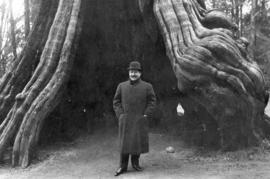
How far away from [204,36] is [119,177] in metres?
3.07

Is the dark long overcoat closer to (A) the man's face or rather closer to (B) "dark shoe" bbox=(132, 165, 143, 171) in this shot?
(A) the man's face

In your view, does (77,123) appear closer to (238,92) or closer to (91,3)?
(91,3)

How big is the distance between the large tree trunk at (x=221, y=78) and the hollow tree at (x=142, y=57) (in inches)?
0.7

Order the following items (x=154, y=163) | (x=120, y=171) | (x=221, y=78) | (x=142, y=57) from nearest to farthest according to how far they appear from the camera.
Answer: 1. (x=120, y=171)
2. (x=221, y=78)
3. (x=154, y=163)
4. (x=142, y=57)

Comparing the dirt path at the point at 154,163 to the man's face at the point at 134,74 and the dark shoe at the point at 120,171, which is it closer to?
the dark shoe at the point at 120,171

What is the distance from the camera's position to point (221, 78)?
228 inches

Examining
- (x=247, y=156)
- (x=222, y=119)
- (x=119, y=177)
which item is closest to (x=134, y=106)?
(x=119, y=177)

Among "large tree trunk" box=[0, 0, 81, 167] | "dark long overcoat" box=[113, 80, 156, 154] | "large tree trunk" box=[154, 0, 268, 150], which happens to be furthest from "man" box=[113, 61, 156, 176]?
"large tree trunk" box=[0, 0, 81, 167]

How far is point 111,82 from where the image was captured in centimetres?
865

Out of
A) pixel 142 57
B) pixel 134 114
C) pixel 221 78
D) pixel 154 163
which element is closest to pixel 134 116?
pixel 134 114

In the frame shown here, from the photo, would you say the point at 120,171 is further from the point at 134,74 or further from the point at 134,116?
the point at 134,74

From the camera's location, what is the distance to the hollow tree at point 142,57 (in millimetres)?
5867

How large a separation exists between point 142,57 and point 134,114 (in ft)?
10.5

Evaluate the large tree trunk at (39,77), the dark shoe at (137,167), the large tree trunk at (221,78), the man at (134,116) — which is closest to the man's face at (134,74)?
the man at (134,116)
